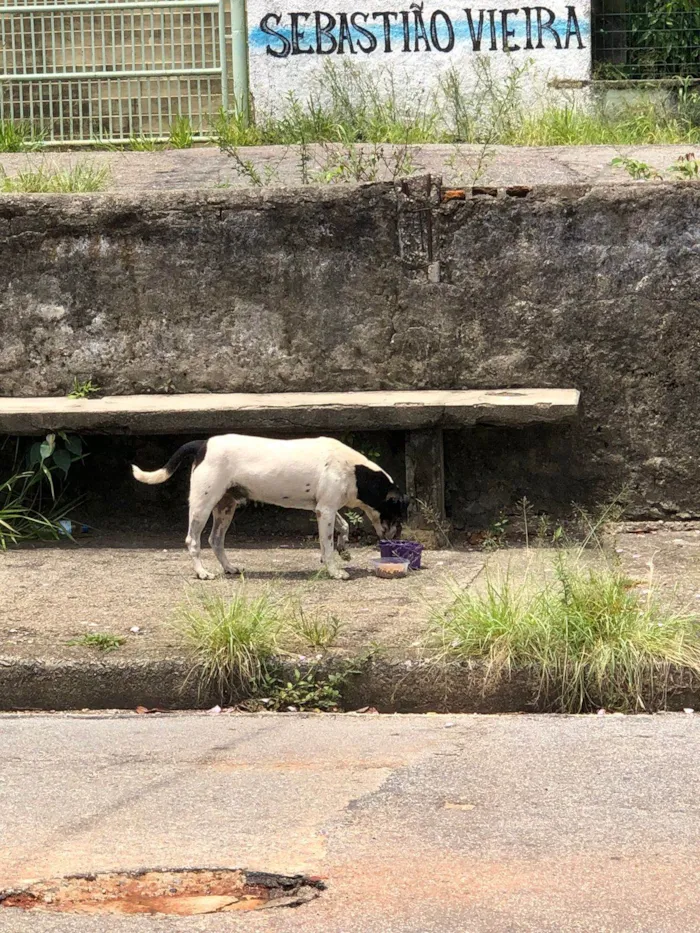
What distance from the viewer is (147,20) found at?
35.5 feet

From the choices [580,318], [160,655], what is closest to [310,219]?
[580,318]

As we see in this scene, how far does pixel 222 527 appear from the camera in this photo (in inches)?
279

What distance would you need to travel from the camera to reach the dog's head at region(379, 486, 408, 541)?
22.7 feet

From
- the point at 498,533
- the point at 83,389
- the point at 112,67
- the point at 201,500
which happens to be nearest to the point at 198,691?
the point at 201,500

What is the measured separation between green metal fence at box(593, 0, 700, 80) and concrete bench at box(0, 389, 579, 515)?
16.3 feet

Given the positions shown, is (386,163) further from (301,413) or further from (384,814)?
(384,814)

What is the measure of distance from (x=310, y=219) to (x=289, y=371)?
3.05ft

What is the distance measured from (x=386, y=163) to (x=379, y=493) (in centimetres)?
279

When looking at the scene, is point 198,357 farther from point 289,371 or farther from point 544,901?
point 544,901

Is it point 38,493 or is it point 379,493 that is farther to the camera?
point 38,493

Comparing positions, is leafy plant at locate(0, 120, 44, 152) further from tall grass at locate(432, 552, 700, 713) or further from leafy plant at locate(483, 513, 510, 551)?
tall grass at locate(432, 552, 700, 713)

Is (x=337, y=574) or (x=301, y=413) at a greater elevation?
(x=301, y=413)

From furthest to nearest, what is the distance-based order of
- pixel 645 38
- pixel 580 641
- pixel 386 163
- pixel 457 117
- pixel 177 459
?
pixel 645 38 → pixel 457 117 → pixel 386 163 → pixel 177 459 → pixel 580 641

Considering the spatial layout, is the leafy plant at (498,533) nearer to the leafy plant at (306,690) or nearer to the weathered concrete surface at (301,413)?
the weathered concrete surface at (301,413)
